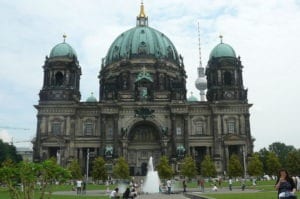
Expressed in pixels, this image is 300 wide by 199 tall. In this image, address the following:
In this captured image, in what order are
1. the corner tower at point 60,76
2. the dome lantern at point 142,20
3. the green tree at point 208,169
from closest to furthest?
the green tree at point 208,169, the corner tower at point 60,76, the dome lantern at point 142,20

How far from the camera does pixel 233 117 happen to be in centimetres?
7588

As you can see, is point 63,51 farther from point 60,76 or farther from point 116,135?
point 116,135

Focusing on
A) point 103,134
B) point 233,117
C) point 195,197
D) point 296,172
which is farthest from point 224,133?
point 195,197

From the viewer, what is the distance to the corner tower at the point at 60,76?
7694 cm

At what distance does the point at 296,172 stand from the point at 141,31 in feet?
155

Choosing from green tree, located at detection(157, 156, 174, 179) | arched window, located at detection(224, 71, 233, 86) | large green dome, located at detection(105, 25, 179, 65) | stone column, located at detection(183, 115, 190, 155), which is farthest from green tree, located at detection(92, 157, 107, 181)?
arched window, located at detection(224, 71, 233, 86)

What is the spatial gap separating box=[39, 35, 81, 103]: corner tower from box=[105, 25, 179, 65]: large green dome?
12947 millimetres

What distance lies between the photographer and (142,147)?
7738cm

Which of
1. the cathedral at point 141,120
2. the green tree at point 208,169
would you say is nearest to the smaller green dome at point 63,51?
the cathedral at point 141,120

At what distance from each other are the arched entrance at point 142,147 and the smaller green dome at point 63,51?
1993cm

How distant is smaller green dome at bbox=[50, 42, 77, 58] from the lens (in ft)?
260

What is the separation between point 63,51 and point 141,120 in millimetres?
21308

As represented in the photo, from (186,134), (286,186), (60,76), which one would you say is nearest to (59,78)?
(60,76)

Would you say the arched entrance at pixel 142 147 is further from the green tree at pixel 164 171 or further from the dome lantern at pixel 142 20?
the dome lantern at pixel 142 20
